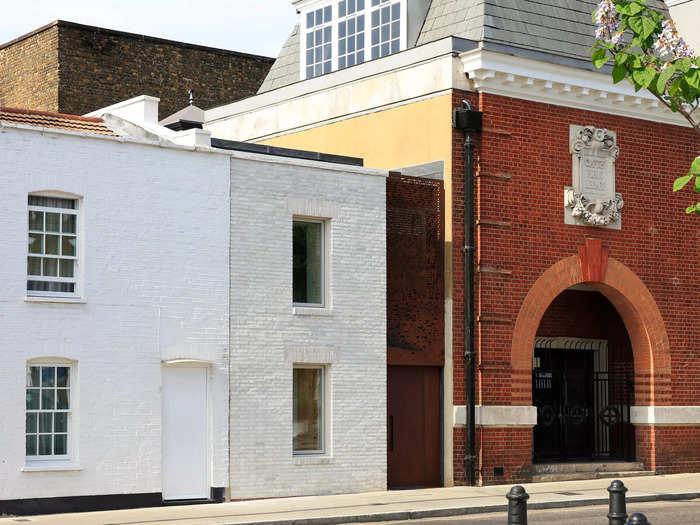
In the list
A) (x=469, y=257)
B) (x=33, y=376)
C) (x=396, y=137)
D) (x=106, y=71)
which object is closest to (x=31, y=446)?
(x=33, y=376)

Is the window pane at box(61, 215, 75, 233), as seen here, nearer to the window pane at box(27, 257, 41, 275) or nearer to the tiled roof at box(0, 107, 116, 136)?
the window pane at box(27, 257, 41, 275)

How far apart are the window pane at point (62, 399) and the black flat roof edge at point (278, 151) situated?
5.16 m

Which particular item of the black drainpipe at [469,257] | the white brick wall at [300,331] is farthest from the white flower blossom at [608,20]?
the black drainpipe at [469,257]

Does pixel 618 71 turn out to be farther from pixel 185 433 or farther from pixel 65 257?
pixel 185 433

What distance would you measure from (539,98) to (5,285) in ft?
36.5

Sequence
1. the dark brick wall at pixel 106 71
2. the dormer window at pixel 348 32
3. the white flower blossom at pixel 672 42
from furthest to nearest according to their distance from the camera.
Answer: the dark brick wall at pixel 106 71 → the dormer window at pixel 348 32 → the white flower blossom at pixel 672 42

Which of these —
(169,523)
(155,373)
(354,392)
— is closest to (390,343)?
(354,392)

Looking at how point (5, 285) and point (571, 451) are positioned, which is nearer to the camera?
point (5, 285)

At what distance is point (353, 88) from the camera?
85.0 ft

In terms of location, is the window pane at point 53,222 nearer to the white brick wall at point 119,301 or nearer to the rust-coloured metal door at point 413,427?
the white brick wall at point 119,301

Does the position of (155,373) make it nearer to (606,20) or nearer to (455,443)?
(455,443)

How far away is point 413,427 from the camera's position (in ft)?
76.9

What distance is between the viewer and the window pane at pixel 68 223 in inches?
776

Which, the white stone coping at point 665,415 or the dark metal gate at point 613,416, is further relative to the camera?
the dark metal gate at point 613,416
